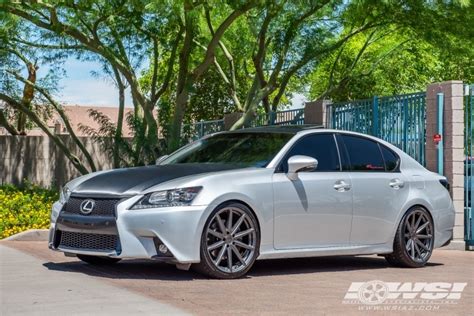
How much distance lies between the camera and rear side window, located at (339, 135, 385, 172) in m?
10.5

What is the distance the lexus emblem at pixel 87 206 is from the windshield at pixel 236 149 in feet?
5.24

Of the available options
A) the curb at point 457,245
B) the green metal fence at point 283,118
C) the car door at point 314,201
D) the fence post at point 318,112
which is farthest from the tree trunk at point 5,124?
the car door at point 314,201

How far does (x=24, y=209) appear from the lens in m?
18.2

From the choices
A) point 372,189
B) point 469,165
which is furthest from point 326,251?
point 469,165

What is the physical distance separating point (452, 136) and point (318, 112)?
3160 millimetres

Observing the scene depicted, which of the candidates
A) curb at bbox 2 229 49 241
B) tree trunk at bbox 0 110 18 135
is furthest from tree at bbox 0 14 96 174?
curb at bbox 2 229 49 241

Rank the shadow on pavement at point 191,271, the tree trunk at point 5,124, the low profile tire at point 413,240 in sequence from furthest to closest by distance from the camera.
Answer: the tree trunk at point 5,124, the low profile tire at point 413,240, the shadow on pavement at point 191,271

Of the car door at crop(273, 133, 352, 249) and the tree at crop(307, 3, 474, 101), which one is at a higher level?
the tree at crop(307, 3, 474, 101)

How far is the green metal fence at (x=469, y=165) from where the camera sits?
14.0 m

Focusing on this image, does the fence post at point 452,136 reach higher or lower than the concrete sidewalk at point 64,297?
higher

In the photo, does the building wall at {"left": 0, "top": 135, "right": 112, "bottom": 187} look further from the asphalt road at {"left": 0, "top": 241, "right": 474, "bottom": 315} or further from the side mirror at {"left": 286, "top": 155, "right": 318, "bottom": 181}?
the side mirror at {"left": 286, "top": 155, "right": 318, "bottom": 181}

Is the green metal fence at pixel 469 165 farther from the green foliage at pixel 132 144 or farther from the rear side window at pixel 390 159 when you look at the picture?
the green foliage at pixel 132 144

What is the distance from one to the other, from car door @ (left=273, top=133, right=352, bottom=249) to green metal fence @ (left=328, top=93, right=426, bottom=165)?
170 inches

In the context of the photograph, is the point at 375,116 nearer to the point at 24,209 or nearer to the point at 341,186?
the point at 341,186
